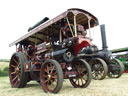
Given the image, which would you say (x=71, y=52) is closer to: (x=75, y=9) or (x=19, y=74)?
(x=75, y=9)

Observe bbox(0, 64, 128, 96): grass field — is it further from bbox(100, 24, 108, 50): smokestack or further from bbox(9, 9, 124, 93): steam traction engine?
bbox(100, 24, 108, 50): smokestack

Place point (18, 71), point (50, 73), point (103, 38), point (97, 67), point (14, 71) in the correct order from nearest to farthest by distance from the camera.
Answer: point (50, 73), point (18, 71), point (14, 71), point (97, 67), point (103, 38)

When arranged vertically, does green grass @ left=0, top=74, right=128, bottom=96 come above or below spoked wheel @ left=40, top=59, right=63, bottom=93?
below

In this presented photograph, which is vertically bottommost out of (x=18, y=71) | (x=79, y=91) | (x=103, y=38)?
(x=79, y=91)

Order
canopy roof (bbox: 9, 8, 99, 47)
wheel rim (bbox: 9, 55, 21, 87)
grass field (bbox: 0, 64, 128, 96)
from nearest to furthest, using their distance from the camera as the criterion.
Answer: grass field (bbox: 0, 64, 128, 96) → canopy roof (bbox: 9, 8, 99, 47) → wheel rim (bbox: 9, 55, 21, 87)

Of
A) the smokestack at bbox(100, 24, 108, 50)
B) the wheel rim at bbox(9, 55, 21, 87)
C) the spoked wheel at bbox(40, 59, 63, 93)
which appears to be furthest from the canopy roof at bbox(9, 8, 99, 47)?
the smokestack at bbox(100, 24, 108, 50)

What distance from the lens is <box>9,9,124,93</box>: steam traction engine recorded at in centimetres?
420

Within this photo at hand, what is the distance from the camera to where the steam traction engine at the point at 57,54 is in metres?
4.20

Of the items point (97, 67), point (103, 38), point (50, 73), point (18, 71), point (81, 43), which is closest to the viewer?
point (50, 73)

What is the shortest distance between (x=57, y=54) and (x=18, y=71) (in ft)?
6.15

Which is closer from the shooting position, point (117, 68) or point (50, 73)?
point (50, 73)

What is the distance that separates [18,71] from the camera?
5.66 m

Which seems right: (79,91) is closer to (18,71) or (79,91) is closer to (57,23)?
(57,23)

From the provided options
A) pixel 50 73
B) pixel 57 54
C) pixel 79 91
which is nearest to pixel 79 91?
pixel 79 91
